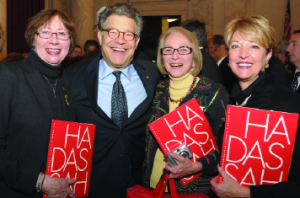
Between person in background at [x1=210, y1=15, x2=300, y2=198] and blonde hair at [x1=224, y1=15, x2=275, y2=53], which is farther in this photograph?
blonde hair at [x1=224, y1=15, x2=275, y2=53]

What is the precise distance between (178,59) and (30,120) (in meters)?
1.32

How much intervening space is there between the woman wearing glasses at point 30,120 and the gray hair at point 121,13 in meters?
0.60

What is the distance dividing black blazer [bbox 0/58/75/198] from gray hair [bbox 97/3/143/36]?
0.96 meters

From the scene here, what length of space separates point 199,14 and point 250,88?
7.87m

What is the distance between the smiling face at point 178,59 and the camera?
7.42 ft

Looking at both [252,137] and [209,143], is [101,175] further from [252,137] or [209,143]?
[252,137]

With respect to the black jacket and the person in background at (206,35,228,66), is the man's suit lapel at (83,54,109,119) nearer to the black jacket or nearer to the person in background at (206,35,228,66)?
the black jacket

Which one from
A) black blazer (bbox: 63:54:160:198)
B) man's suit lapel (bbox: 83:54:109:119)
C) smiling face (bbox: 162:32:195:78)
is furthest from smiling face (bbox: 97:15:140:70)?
smiling face (bbox: 162:32:195:78)

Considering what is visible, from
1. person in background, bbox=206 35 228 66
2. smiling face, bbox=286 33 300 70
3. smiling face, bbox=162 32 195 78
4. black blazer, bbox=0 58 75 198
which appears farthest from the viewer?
person in background, bbox=206 35 228 66

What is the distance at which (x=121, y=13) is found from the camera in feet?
7.77

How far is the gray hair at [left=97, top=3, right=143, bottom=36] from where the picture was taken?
2.37m

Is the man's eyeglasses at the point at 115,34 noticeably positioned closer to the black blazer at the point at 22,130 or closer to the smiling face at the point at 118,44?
the smiling face at the point at 118,44

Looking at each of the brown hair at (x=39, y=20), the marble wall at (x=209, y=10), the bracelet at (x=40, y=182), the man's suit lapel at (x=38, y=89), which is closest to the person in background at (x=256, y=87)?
the bracelet at (x=40, y=182)

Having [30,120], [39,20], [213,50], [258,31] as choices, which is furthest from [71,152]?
[213,50]
